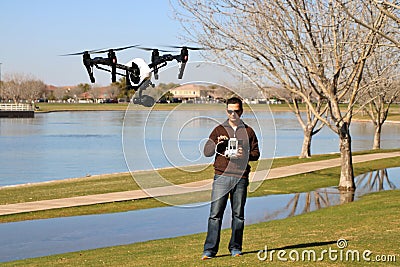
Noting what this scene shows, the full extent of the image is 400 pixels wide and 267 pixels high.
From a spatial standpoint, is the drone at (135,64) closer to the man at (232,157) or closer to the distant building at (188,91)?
the distant building at (188,91)

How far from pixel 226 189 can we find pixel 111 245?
5.35 meters

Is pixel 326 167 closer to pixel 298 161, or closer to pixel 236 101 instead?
pixel 298 161

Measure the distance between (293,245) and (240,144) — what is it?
250 centimetres

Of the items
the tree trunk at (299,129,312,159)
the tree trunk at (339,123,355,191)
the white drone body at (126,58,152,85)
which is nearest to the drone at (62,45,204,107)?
the white drone body at (126,58,152,85)

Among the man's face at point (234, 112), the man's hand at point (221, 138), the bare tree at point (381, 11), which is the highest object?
the bare tree at point (381, 11)

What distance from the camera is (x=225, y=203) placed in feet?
29.3

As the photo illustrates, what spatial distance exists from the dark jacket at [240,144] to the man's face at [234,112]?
0.10m

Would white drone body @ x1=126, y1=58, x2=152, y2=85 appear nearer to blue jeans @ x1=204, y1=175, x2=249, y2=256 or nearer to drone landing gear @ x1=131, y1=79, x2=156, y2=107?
drone landing gear @ x1=131, y1=79, x2=156, y2=107

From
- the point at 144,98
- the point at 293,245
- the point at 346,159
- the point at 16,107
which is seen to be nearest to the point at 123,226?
the point at 144,98

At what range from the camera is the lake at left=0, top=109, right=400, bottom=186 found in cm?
1024

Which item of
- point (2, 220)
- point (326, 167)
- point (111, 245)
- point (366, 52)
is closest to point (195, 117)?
point (111, 245)

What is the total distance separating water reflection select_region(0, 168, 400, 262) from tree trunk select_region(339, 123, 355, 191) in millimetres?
758

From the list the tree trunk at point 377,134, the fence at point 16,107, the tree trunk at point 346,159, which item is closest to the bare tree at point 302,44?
the tree trunk at point 346,159

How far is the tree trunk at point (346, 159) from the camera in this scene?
2028 cm
